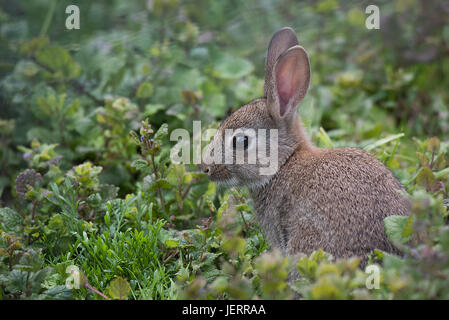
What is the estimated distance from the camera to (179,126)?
5492 mm

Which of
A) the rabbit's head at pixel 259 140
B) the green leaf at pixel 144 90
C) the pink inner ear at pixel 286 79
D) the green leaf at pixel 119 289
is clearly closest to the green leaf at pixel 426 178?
the rabbit's head at pixel 259 140

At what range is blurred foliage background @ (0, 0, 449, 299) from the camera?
10.2 ft

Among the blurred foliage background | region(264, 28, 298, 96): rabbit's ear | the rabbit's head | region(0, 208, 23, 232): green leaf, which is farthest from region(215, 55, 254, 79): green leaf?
region(0, 208, 23, 232): green leaf

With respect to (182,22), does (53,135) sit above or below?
below

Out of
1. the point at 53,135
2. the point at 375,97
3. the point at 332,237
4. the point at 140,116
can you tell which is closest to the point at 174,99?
the point at 140,116

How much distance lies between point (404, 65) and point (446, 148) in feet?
8.95

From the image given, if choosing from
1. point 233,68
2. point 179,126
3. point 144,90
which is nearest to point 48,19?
point 144,90

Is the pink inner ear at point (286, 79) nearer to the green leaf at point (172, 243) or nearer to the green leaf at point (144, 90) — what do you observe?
the green leaf at point (172, 243)

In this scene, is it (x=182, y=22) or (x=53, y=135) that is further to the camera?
(x=182, y=22)

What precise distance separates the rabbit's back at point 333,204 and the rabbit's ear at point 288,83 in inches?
16.0

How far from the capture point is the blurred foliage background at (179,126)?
3.10 meters

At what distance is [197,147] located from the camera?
4.59 m
